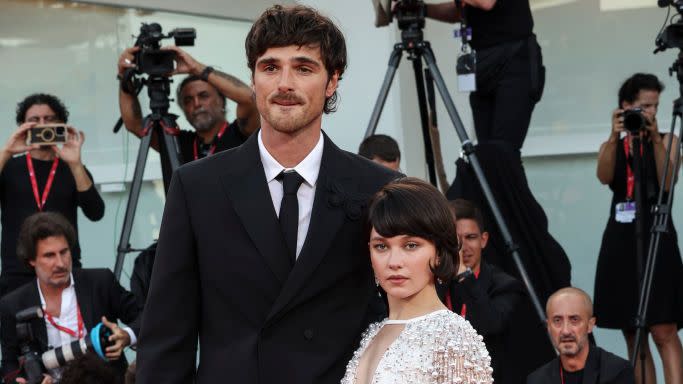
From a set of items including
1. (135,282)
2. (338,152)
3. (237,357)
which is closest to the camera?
(237,357)

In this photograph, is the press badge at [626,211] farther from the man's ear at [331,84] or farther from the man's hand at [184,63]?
the man's ear at [331,84]

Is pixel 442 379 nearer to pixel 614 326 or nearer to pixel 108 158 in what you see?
pixel 614 326

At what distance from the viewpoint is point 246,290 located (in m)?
2.39

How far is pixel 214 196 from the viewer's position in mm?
2447

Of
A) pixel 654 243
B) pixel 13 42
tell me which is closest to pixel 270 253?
pixel 654 243

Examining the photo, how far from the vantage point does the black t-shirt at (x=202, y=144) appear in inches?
210

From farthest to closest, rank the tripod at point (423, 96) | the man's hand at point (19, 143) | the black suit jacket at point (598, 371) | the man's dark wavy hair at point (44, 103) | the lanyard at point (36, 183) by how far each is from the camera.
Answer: the man's dark wavy hair at point (44, 103)
the lanyard at point (36, 183)
the man's hand at point (19, 143)
the tripod at point (423, 96)
the black suit jacket at point (598, 371)

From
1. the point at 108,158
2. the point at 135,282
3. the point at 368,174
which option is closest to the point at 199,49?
the point at 108,158

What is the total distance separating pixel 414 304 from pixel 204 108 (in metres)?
3.28

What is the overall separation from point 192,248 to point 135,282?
118 inches

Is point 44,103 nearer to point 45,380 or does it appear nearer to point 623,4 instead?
point 45,380

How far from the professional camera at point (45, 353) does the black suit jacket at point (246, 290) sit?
101 inches

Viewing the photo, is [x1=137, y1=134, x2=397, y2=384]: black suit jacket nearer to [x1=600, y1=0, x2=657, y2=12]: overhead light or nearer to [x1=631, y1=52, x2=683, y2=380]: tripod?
[x1=631, y1=52, x2=683, y2=380]: tripod

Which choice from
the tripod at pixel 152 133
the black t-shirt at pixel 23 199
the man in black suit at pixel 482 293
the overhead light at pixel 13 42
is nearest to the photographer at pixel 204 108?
the tripod at pixel 152 133
